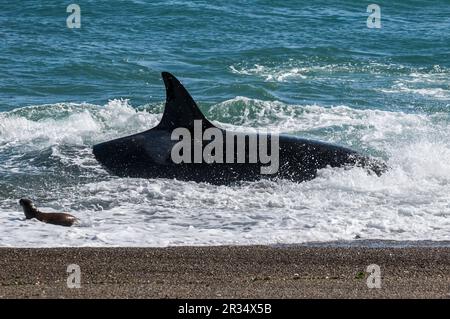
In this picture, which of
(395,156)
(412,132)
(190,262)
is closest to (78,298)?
(190,262)

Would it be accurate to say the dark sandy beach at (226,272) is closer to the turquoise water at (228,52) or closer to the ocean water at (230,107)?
the ocean water at (230,107)

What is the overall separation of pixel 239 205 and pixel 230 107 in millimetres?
7525

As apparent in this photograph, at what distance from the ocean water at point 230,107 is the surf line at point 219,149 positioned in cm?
33

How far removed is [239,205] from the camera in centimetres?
1078

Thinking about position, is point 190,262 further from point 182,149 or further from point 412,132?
point 412,132

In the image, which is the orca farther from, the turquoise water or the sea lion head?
the turquoise water

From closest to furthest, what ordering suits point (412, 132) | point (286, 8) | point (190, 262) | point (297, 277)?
point (297, 277) → point (190, 262) → point (412, 132) → point (286, 8)

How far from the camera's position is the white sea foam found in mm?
9594

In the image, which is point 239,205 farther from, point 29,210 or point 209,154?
point 29,210

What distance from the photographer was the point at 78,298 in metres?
6.61

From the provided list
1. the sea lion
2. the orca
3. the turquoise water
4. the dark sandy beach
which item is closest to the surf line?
the orca

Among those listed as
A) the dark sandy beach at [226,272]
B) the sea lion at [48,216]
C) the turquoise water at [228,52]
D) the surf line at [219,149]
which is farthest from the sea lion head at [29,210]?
the turquoise water at [228,52]
